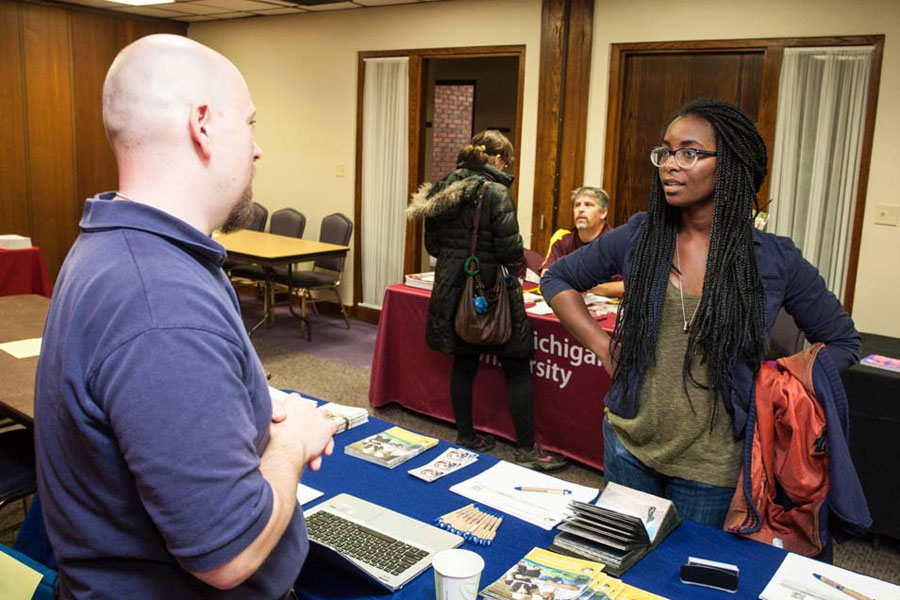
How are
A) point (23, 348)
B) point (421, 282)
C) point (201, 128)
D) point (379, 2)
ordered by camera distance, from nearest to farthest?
point (201, 128) < point (23, 348) < point (421, 282) < point (379, 2)

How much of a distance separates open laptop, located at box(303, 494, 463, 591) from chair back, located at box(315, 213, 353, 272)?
459cm

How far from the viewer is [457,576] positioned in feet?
3.84

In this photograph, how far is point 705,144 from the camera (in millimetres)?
1703

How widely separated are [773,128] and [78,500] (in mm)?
4714

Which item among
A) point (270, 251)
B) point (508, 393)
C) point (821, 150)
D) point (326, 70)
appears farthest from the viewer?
point (326, 70)

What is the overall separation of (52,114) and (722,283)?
6.85 meters

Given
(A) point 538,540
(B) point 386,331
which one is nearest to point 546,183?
(B) point 386,331

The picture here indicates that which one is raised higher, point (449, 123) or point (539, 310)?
point (449, 123)

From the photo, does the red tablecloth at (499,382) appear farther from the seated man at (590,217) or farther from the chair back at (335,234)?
the chair back at (335,234)

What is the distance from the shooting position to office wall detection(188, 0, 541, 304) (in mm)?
5551

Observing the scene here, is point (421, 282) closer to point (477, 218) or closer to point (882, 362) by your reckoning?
point (477, 218)

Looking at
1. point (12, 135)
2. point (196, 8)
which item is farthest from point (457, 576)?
point (12, 135)

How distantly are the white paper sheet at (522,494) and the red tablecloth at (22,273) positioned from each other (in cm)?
404

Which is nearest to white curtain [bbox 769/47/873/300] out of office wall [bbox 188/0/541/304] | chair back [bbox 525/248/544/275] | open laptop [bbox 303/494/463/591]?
chair back [bbox 525/248/544/275]
